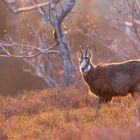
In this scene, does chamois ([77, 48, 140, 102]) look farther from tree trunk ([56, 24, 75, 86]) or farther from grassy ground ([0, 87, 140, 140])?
tree trunk ([56, 24, 75, 86])

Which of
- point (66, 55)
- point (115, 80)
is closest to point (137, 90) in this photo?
point (115, 80)

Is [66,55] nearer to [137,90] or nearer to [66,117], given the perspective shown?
[137,90]

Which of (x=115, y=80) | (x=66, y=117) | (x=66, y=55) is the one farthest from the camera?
(x=66, y=55)

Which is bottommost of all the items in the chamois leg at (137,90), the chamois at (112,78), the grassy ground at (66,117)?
the grassy ground at (66,117)

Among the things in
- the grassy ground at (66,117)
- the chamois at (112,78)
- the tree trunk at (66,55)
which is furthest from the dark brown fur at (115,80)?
the tree trunk at (66,55)

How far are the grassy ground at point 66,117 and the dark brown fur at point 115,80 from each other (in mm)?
222

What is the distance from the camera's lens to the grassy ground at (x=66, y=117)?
8484mm

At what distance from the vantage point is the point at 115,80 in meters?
13.2

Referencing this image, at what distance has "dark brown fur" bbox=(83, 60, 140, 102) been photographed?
13.0 meters

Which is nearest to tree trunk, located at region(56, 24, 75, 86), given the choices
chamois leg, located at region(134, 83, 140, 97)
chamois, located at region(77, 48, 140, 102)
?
chamois, located at region(77, 48, 140, 102)

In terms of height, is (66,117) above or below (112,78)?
below

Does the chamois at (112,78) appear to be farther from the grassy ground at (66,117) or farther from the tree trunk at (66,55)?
the tree trunk at (66,55)

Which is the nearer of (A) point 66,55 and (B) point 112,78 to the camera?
(B) point 112,78

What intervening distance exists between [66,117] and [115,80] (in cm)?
209
